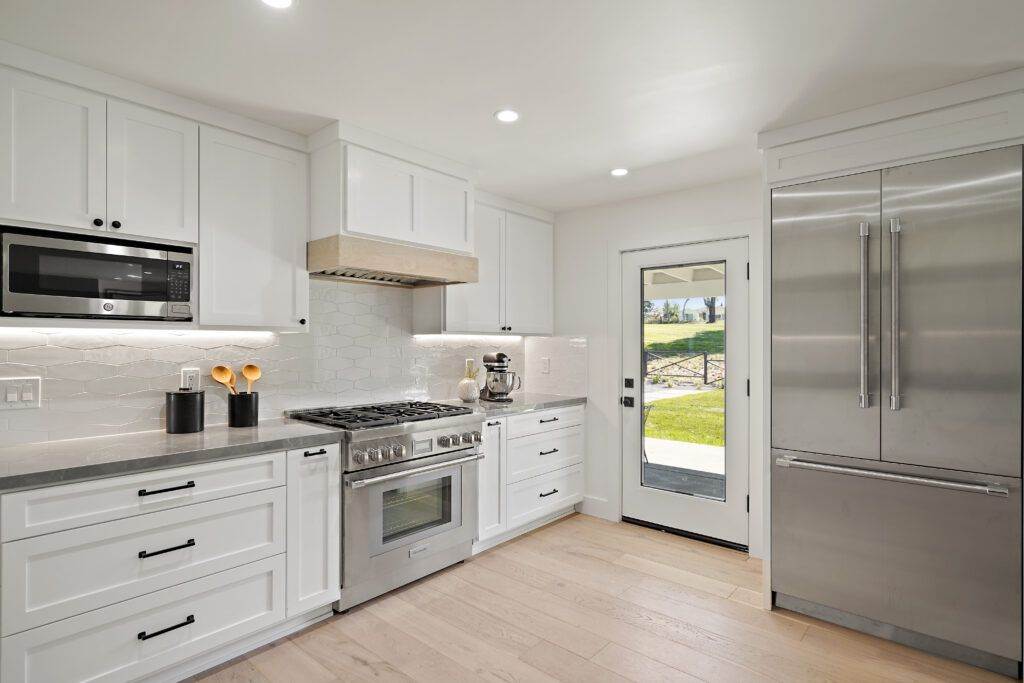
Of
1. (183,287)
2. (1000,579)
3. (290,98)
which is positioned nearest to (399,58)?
(290,98)

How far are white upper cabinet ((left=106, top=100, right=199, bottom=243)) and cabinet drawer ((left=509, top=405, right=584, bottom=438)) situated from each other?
7.18 ft

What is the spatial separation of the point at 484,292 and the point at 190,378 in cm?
198

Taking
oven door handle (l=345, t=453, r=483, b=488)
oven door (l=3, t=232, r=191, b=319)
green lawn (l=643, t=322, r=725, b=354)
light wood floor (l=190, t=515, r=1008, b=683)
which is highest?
oven door (l=3, t=232, r=191, b=319)

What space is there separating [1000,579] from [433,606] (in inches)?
101

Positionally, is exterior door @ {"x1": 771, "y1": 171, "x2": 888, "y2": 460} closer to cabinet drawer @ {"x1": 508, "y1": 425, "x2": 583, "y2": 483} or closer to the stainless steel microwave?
cabinet drawer @ {"x1": 508, "y1": 425, "x2": 583, "y2": 483}

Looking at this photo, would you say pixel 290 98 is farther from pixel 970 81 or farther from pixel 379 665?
pixel 970 81

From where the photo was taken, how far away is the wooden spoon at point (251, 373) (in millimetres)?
2896

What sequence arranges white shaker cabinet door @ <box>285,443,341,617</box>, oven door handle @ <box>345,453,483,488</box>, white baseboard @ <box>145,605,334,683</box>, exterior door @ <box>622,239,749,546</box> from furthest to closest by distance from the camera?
exterior door @ <box>622,239,749,546</box> → oven door handle @ <box>345,453,483,488</box> → white shaker cabinet door @ <box>285,443,341,617</box> → white baseboard @ <box>145,605,334,683</box>

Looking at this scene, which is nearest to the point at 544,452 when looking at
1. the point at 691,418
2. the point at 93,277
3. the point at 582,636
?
the point at 691,418

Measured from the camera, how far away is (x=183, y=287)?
252cm

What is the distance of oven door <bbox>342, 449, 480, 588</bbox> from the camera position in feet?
8.98

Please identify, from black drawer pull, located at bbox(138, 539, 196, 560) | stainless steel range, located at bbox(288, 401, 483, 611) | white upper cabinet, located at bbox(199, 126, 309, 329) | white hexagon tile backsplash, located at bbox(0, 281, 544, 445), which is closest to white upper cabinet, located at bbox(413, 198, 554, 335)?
white hexagon tile backsplash, located at bbox(0, 281, 544, 445)

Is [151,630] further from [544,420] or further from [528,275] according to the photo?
[528,275]

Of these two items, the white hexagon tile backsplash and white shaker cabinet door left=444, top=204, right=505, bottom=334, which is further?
white shaker cabinet door left=444, top=204, right=505, bottom=334
